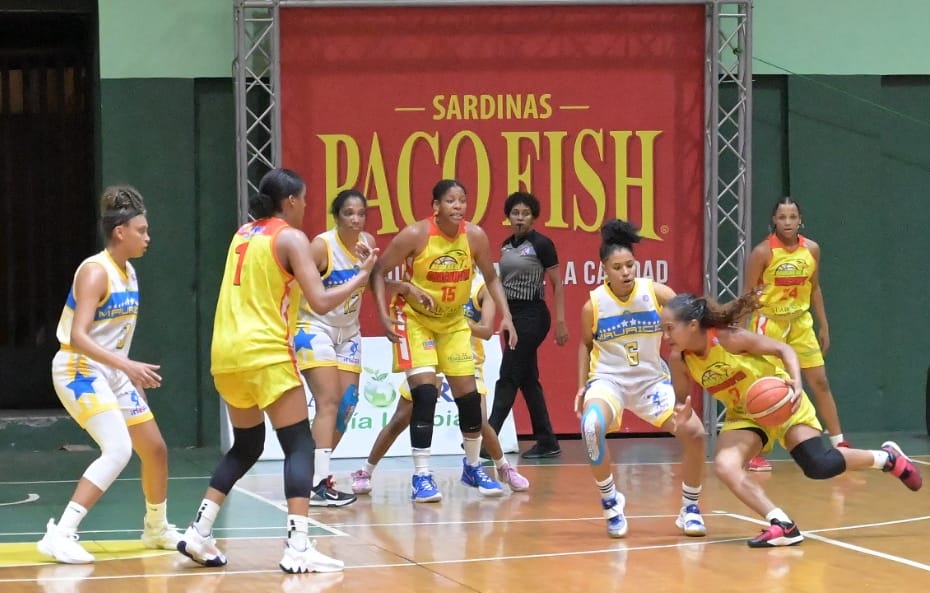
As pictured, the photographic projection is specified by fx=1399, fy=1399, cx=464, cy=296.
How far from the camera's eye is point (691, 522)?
7.52 metres

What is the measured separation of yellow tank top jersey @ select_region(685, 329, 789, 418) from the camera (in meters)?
7.32

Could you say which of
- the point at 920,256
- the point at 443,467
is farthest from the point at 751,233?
the point at 443,467

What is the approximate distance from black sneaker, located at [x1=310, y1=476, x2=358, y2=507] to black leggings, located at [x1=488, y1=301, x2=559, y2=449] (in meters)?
2.42

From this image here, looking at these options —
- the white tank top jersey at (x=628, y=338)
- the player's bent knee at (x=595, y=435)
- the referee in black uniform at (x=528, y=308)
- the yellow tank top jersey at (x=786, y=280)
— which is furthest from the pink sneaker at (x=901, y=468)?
the referee in black uniform at (x=528, y=308)

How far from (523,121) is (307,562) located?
Result: 7197 mm

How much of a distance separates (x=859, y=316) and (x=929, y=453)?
2.43 meters

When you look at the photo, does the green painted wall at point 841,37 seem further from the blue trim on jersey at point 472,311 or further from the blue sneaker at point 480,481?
the blue sneaker at point 480,481

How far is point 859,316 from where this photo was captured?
1354 cm

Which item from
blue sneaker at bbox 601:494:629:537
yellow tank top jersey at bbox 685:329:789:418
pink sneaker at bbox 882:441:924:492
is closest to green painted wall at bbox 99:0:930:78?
pink sneaker at bbox 882:441:924:492

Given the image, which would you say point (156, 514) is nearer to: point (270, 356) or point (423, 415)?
point (270, 356)

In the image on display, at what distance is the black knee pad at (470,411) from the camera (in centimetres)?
912

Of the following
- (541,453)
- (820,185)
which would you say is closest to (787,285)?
(541,453)

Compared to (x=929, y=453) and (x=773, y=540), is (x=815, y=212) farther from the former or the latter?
(x=773, y=540)

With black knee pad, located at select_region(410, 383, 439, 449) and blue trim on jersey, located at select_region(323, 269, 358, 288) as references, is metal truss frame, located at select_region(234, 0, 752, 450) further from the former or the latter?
black knee pad, located at select_region(410, 383, 439, 449)
